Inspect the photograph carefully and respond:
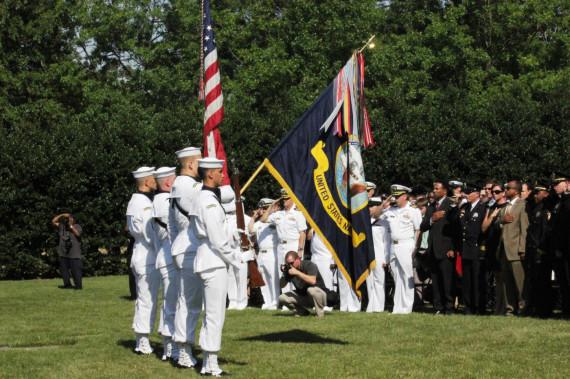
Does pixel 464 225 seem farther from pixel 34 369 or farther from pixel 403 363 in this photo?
pixel 34 369

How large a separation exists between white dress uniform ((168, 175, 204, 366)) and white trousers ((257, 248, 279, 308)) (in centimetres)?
819

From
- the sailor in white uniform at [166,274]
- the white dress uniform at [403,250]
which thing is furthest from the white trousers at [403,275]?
the sailor in white uniform at [166,274]

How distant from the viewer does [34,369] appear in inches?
461

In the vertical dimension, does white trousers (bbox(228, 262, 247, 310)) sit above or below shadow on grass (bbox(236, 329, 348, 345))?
above

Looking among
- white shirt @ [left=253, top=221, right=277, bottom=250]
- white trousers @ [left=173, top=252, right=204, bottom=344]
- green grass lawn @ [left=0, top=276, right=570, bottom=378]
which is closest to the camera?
green grass lawn @ [left=0, top=276, right=570, bottom=378]

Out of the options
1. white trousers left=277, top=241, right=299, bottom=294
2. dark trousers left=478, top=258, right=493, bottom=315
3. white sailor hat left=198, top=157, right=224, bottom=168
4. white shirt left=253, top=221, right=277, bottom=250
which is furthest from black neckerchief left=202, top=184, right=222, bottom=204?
white shirt left=253, top=221, right=277, bottom=250

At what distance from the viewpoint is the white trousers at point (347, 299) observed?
18.9 metres

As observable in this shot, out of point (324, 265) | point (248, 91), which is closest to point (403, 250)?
point (324, 265)

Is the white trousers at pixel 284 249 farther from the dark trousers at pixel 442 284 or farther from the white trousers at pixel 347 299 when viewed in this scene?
the dark trousers at pixel 442 284

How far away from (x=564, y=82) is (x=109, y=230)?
19946 millimetres

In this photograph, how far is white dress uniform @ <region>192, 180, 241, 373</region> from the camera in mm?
10828

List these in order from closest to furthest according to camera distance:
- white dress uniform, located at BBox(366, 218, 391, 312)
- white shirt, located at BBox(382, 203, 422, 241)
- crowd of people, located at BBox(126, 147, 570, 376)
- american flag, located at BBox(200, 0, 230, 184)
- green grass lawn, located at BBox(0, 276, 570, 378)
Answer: crowd of people, located at BBox(126, 147, 570, 376) < green grass lawn, located at BBox(0, 276, 570, 378) < american flag, located at BBox(200, 0, 230, 184) < white shirt, located at BBox(382, 203, 422, 241) < white dress uniform, located at BBox(366, 218, 391, 312)

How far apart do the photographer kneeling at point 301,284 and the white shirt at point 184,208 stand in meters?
5.99

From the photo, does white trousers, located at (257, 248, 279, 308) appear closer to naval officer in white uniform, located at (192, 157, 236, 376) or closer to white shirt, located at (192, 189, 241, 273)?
naval officer in white uniform, located at (192, 157, 236, 376)
